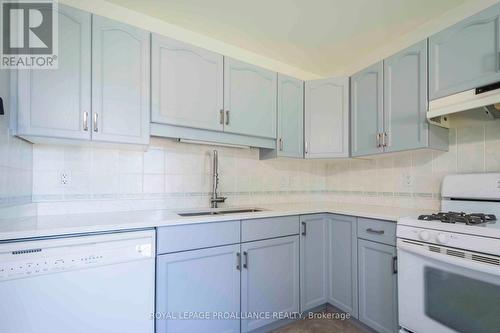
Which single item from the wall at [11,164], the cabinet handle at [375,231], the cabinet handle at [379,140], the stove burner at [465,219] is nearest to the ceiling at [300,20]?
the cabinet handle at [379,140]

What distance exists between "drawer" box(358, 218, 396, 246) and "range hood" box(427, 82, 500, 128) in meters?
0.75

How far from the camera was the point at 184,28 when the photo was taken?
198cm

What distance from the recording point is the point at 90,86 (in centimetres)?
137

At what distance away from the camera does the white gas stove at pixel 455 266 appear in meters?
1.06

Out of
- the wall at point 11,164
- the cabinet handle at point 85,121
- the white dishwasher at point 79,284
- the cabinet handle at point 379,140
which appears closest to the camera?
the white dishwasher at point 79,284

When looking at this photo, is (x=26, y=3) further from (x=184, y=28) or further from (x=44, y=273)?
(x=44, y=273)

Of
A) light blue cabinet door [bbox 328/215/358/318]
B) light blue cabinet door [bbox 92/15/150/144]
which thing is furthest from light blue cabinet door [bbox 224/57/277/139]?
light blue cabinet door [bbox 328/215/358/318]

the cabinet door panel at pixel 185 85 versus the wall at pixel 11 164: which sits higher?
the cabinet door panel at pixel 185 85

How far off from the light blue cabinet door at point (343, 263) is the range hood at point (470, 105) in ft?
2.91

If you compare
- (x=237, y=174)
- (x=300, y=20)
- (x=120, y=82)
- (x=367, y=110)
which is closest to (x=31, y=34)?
(x=120, y=82)

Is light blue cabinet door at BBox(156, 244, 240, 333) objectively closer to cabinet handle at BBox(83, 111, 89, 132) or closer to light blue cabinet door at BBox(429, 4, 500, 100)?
cabinet handle at BBox(83, 111, 89, 132)

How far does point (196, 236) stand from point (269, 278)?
2.15 feet

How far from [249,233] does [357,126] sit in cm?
134

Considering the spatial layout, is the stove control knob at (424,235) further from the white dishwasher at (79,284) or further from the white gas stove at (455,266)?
the white dishwasher at (79,284)
